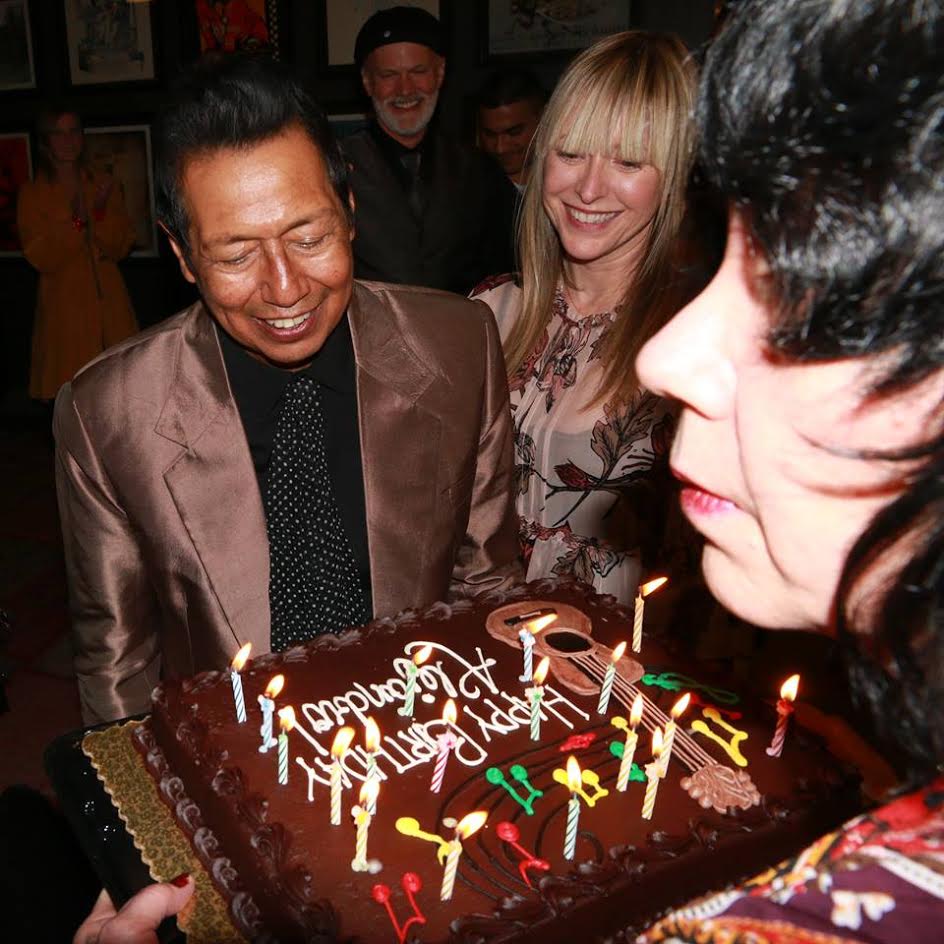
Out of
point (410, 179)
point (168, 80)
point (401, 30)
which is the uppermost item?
point (168, 80)

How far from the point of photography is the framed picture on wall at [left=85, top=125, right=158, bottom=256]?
7.10 metres

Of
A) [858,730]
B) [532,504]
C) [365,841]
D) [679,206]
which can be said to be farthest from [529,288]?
[365,841]

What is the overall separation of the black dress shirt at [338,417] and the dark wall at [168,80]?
3690 millimetres

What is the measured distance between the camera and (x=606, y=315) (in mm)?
2436

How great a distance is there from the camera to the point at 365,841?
3.62 ft

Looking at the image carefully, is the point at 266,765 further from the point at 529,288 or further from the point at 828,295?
the point at 529,288

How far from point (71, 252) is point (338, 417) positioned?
5.36 m

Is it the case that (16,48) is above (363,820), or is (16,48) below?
above

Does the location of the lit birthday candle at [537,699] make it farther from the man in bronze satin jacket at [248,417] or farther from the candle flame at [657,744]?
the man in bronze satin jacket at [248,417]

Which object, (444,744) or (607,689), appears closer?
(444,744)

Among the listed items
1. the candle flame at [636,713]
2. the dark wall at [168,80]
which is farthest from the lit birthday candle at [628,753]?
the dark wall at [168,80]

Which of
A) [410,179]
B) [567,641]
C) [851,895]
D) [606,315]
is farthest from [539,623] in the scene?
[410,179]

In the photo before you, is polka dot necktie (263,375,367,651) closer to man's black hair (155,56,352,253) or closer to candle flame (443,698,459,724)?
man's black hair (155,56,352,253)

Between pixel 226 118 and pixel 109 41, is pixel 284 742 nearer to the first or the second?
pixel 226 118
